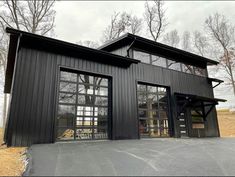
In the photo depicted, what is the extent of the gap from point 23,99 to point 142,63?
5.83 m

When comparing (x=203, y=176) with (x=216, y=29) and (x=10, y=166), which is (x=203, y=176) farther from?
(x=216, y=29)

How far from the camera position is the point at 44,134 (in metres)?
5.52

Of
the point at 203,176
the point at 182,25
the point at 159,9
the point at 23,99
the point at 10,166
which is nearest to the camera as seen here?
the point at 203,176

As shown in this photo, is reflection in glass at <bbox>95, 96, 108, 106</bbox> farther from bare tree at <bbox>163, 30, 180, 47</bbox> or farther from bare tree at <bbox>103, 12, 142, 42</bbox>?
bare tree at <bbox>163, 30, 180, 47</bbox>

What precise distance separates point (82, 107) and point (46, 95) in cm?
149

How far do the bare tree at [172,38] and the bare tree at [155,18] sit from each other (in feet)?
7.09

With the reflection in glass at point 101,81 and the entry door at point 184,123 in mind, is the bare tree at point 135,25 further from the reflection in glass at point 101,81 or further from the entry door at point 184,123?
the reflection in glass at point 101,81

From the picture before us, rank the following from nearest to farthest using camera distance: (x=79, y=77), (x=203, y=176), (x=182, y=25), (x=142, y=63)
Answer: (x=203, y=176) < (x=79, y=77) < (x=142, y=63) < (x=182, y=25)

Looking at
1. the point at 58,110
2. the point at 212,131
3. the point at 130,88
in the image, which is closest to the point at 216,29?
the point at 212,131

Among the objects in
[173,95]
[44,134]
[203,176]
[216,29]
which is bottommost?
[203,176]

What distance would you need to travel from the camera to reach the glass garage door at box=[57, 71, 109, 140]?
6.28 m

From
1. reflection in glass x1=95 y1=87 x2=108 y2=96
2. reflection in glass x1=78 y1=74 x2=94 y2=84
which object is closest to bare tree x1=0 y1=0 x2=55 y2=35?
reflection in glass x1=78 y1=74 x2=94 y2=84

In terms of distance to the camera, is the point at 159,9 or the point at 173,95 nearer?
the point at 173,95

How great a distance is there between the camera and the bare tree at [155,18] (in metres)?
16.8
